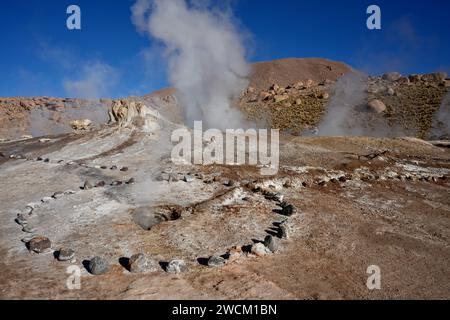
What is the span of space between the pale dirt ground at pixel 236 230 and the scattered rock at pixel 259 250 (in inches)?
4.1

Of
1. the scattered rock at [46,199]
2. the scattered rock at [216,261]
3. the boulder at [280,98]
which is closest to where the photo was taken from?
the scattered rock at [216,261]

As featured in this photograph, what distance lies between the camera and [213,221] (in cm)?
675

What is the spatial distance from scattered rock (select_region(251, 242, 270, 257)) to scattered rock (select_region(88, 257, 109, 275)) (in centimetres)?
202

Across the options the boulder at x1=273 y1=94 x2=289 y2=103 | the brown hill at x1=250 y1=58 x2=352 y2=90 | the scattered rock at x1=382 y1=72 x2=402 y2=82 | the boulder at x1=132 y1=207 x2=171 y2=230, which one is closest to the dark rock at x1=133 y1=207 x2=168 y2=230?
the boulder at x1=132 y1=207 x2=171 y2=230

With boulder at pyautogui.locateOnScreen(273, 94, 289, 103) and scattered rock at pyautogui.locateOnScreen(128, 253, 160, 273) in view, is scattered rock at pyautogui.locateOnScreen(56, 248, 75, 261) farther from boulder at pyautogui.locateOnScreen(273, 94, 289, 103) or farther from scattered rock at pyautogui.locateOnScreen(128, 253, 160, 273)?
boulder at pyautogui.locateOnScreen(273, 94, 289, 103)

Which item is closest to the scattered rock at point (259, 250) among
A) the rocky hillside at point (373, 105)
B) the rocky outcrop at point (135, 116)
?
the rocky outcrop at point (135, 116)

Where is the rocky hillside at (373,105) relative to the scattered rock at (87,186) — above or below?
above

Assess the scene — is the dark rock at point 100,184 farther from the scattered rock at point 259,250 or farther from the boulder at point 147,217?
the scattered rock at point 259,250

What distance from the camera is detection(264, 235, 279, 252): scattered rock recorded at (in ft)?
18.5

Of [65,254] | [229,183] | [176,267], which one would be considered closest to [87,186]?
[229,183]

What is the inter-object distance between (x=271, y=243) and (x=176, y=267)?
1.52 m

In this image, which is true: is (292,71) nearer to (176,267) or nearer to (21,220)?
(21,220)

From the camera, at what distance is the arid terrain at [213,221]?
4.72 metres

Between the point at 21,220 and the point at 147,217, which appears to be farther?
the point at 147,217
